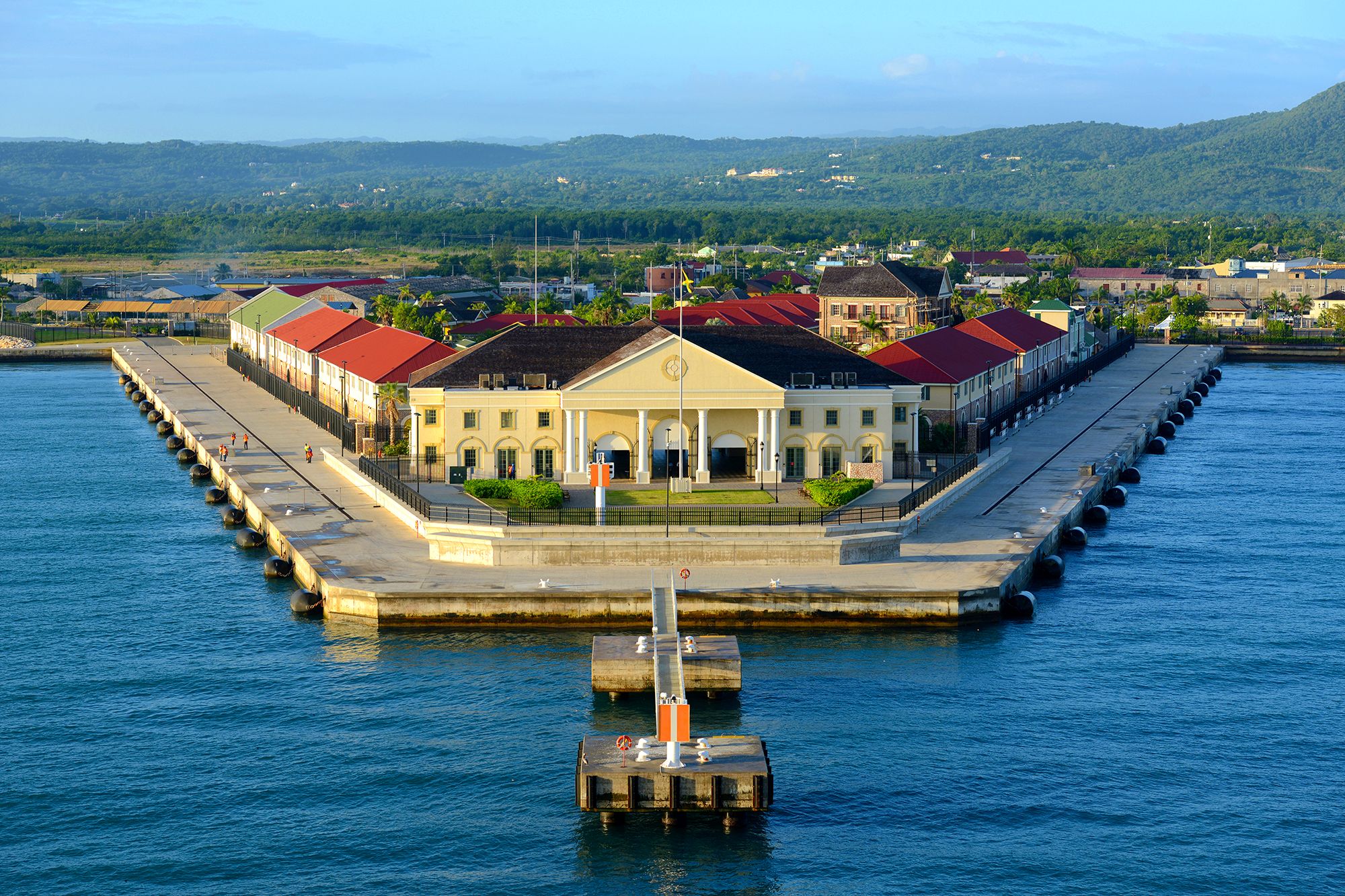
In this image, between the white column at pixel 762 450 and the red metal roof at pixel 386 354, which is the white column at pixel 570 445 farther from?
the red metal roof at pixel 386 354

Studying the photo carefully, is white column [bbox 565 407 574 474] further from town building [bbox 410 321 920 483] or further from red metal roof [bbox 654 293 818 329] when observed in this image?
red metal roof [bbox 654 293 818 329]

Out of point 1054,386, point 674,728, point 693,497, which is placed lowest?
point 674,728

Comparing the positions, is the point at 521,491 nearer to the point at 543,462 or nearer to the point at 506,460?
the point at 543,462

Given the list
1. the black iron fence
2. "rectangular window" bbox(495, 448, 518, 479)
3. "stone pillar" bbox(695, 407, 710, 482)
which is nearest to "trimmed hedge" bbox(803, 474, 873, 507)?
"stone pillar" bbox(695, 407, 710, 482)

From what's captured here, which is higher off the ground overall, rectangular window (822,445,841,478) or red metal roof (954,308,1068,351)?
red metal roof (954,308,1068,351)

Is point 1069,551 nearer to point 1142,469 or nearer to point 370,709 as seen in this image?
point 1142,469

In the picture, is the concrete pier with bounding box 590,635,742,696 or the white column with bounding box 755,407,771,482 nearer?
the concrete pier with bounding box 590,635,742,696

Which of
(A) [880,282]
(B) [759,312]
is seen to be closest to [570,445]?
(A) [880,282]
